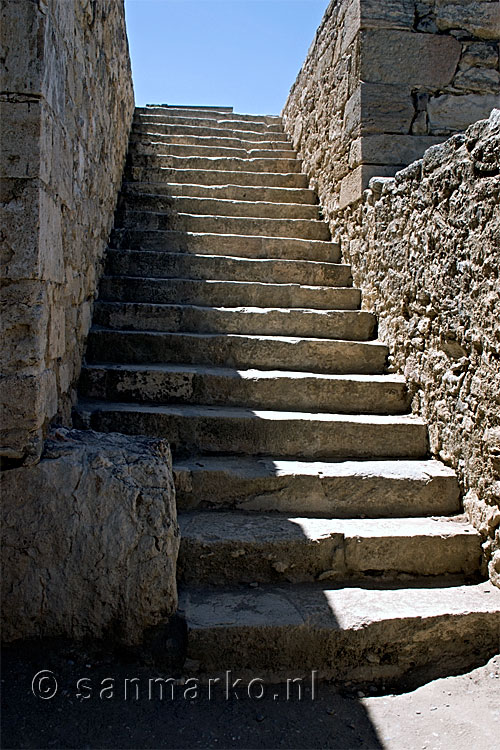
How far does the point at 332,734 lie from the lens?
2043mm

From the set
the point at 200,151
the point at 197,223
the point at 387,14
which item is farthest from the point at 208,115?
the point at 387,14

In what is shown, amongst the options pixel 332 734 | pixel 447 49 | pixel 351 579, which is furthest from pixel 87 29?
pixel 332 734

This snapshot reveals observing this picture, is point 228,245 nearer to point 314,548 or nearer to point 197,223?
point 197,223

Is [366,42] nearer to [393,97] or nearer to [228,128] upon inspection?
[393,97]

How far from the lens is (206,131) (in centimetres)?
690

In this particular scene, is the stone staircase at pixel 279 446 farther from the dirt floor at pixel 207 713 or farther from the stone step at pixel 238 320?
the dirt floor at pixel 207 713

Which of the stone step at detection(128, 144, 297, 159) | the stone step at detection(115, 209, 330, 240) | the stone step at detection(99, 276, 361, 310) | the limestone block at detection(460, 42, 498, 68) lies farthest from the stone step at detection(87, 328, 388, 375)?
the stone step at detection(128, 144, 297, 159)

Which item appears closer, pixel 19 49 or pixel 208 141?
pixel 19 49

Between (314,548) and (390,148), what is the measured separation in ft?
10.4

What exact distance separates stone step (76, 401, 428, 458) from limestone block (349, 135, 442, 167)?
2116 mm

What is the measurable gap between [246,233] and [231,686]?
3719 mm

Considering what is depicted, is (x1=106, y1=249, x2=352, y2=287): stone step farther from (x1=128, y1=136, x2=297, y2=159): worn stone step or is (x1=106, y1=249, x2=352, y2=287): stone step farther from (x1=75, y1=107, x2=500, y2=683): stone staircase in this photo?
(x1=128, y1=136, x2=297, y2=159): worn stone step

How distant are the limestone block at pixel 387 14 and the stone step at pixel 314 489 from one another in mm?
3391

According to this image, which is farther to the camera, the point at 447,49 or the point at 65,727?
the point at 447,49
